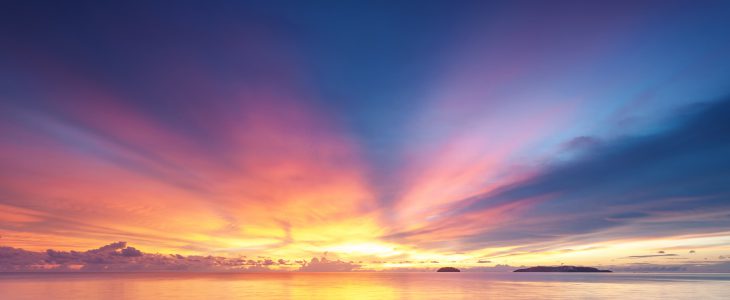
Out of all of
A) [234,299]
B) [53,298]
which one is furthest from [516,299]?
[53,298]

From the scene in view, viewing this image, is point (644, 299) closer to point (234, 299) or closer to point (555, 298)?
point (555, 298)

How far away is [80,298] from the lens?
85.2 meters

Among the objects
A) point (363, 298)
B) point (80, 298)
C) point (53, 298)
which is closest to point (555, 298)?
point (363, 298)

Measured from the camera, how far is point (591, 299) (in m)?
77.4

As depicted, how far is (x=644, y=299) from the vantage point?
8012 cm

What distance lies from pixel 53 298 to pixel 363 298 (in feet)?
208

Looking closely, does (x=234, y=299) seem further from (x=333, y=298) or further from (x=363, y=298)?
(x=363, y=298)

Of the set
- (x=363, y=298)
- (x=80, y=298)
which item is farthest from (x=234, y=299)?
(x=80, y=298)

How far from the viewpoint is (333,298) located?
85.1m

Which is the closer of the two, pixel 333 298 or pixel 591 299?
pixel 591 299

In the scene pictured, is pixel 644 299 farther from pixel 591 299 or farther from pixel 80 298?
pixel 80 298

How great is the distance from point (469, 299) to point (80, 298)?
257 feet

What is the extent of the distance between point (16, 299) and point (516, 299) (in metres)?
97.0

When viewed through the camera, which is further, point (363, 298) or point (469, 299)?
point (363, 298)
